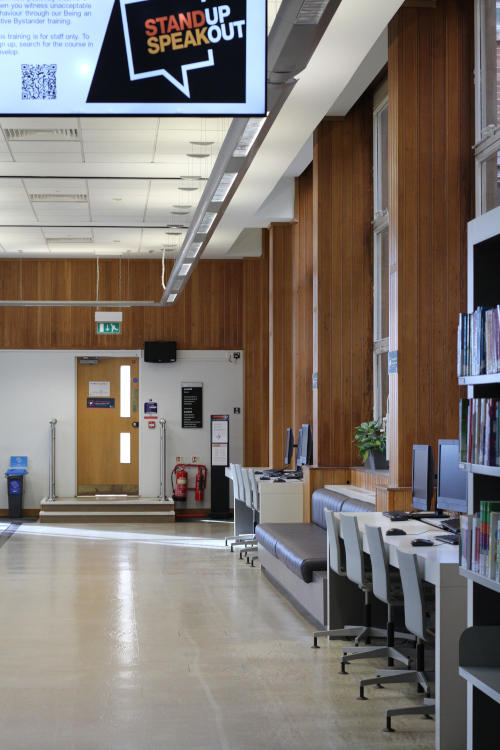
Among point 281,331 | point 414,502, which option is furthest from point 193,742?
point 281,331

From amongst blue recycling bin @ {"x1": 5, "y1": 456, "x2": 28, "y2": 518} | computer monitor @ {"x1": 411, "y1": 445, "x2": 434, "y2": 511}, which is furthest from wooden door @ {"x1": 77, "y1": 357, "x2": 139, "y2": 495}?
computer monitor @ {"x1": 411, "y1": 445, "x2": 434, "y2": 511}

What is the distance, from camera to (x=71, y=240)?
12914mm

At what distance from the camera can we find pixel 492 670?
127 inches

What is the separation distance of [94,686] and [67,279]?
10272 mm

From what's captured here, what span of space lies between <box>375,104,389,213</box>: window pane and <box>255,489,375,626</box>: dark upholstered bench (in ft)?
9.94

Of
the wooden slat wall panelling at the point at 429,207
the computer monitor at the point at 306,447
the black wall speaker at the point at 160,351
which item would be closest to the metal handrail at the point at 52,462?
the black wall speaker at the point at 160,351

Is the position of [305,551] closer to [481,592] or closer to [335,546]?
[335,546]

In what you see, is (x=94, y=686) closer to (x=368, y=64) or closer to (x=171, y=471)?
(x=368, y=64)

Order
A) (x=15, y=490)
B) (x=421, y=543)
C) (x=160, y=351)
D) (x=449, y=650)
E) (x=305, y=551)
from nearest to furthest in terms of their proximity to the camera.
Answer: (x=449, y=650) < (x=421, y=543) < (x=305, y=551) < (x=15, y=490) < (x=160, y=351)

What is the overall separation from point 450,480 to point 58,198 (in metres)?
6.81

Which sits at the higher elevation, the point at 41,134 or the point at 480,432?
the point at 41,134

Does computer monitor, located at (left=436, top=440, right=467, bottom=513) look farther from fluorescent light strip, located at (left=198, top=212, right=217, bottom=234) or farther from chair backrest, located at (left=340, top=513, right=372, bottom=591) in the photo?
fluorescent light strip, located at (left=198, top=212, right=217, bottom=234)

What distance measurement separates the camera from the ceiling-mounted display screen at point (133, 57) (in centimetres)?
314

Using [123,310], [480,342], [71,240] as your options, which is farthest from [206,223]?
[123,310]
